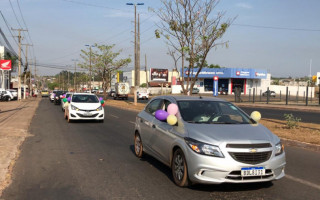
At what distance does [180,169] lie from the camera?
559 cm

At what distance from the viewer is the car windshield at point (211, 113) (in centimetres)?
616

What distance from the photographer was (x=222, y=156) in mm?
4941

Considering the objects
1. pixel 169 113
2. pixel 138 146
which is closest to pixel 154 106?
pixel 138 146

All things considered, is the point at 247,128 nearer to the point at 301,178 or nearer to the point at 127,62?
the point at 301,178

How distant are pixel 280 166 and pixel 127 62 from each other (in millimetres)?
41361

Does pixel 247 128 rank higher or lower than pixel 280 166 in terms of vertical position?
higher

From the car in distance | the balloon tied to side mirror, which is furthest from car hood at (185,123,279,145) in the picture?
the balloon tied to side mirror

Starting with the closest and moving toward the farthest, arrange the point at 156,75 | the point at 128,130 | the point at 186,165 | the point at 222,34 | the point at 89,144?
the point at 186,165, the point at 89,144, the point at 128,130, the point at 222,34, the point at 156,75

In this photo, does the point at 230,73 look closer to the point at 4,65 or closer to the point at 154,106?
the point at 4,65

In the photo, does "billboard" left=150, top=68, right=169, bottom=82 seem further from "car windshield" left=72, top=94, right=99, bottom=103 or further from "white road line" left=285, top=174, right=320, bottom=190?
"white road line" left=285, top=174, right=320, bottom=190

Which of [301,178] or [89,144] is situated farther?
[89,144]

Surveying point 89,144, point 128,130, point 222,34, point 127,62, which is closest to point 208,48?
point 222,34

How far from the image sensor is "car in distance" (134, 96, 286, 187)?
497 centimetres

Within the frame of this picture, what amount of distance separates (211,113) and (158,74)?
8434cm
